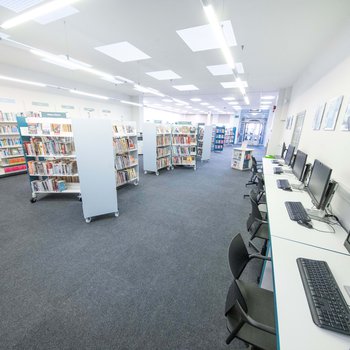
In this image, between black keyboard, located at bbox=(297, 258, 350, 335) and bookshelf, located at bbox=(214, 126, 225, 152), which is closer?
black keyboard, located at bbox=(297, 258, 350, 335)

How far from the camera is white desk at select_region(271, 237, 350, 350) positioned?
68cm

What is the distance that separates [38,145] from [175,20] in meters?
3.53

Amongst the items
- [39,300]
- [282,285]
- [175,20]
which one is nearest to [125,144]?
[175,20]

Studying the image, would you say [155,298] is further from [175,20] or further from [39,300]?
[175,20]

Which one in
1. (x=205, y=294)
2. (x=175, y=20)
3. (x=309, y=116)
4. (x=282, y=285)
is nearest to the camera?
(x=282, y=285)

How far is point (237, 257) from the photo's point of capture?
1.19 metres

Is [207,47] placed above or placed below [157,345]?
above

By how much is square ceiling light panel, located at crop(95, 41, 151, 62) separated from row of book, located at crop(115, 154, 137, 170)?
245 cm

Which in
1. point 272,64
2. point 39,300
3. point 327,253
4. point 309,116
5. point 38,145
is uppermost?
point 272,64

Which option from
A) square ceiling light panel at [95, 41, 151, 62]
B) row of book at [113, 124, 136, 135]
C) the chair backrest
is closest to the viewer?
the chair backrest

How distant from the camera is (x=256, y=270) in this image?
2049mm

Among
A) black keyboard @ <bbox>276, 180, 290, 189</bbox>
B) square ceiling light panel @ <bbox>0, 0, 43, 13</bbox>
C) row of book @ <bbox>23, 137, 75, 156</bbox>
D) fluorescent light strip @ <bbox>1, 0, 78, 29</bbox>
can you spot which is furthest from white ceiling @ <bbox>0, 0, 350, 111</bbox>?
black keyboard @ <bbox>276, 180, 290, 189</bbox>

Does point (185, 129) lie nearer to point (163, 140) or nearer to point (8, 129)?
point (163, 140)

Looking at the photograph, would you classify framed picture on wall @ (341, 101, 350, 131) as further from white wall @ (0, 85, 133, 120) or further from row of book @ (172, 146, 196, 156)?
white wall @ (0, 85, 133, 120)
